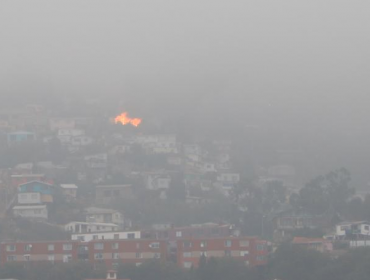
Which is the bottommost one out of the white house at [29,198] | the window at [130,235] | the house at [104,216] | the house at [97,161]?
the window at [130,235]

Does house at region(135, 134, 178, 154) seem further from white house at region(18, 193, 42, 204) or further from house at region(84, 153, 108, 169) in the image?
white house at region(18, 193, 42, 204)

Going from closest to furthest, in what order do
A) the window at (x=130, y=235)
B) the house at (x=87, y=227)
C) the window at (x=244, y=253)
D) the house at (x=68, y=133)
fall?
the window at (x=244, y=253) → the window at (x=130, y=235) → the house at (x=87, y=227) → the house at (x=68, y=133)

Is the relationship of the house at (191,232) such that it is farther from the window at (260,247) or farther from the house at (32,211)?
the house at (32,211)

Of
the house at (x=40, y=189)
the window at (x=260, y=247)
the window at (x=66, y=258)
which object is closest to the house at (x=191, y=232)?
the window at (x=66, y=258)

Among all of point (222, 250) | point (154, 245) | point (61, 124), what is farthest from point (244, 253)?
point (61, 124)

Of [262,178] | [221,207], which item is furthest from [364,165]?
[221,207]

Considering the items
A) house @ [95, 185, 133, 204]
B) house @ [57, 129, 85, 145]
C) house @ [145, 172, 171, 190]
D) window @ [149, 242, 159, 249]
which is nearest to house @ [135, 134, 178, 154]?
house @ [57, 129, 85, 145]

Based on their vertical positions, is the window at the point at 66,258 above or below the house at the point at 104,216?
below
